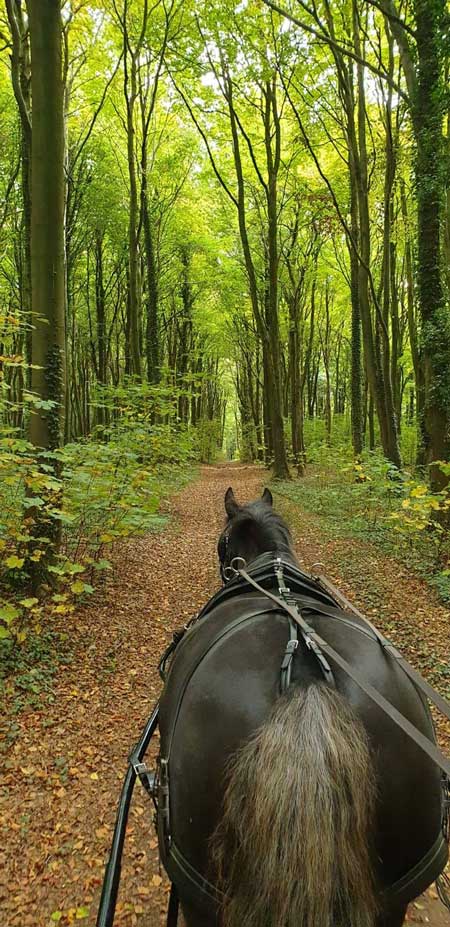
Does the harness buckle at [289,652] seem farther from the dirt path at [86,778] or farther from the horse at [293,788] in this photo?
the dirt path at [86,778]

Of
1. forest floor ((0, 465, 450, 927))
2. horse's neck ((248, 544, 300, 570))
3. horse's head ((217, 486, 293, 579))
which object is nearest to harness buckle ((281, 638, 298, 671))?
horse's neck ((248, 544, 300, 570))

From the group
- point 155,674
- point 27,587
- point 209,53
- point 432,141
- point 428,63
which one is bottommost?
point 155,674

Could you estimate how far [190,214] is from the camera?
804 inches

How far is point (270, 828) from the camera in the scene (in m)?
1.35

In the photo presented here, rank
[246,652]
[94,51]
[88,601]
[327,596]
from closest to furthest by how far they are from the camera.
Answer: [246,652] < [327,596] < [88,601] < [94,51]

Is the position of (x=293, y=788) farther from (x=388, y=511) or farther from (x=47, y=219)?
(x=388, y=511)

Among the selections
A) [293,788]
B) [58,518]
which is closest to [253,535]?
[293,788]

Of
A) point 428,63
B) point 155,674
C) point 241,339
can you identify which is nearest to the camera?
point 155,674

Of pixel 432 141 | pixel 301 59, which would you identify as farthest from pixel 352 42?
pixel 432 141

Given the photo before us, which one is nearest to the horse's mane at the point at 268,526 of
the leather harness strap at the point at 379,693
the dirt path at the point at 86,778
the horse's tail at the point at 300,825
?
the leather harness strap at the point at 379,693

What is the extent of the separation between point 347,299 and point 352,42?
1436 centimetres

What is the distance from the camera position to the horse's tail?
4.33ft

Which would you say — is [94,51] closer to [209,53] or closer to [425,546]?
[209,53]

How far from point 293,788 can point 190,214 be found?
22.4 meters
